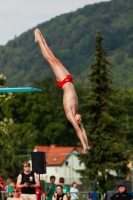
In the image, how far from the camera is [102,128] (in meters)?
47.6

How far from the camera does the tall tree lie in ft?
153

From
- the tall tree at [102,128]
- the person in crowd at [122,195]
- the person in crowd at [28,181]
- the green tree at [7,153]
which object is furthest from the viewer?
the green tree at [7,153]

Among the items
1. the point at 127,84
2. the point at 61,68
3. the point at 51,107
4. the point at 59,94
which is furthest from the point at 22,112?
the point at 127,84

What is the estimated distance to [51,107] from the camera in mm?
104625

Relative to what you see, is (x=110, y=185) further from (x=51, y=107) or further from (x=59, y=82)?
(x=51, y=107)

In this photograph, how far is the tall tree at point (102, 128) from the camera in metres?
46.5

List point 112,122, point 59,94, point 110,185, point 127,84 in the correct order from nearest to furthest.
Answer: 1. point 110,185
2. point 112,122
3. point 59,94
4. point 127,84

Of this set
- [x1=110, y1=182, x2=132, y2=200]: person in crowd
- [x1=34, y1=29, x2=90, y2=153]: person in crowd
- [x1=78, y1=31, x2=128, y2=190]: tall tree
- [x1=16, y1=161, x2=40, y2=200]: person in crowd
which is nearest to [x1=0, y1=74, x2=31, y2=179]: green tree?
[x1=78, y1=31, x2=128, y2=190]: tall tree

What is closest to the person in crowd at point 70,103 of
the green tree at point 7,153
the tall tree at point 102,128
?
the tall tree at point 102,128

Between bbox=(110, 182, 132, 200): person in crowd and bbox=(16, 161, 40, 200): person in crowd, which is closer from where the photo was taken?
bbox=(110, 182, 132, 200): person in crowd

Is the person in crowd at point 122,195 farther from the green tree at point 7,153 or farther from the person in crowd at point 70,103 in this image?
the green tree at point 7,153

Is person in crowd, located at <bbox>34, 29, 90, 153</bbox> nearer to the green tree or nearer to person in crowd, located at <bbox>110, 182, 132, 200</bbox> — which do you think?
person in crowd, located at <bbox>110, 182, 132, 200</bbox>

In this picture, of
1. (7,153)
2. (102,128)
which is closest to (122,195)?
(102,128)

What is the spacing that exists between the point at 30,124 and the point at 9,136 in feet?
157
